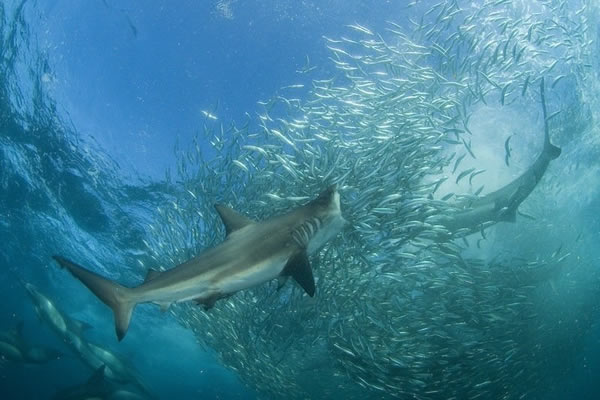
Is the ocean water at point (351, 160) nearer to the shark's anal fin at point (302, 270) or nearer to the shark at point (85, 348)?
the shark at point (85, 348)

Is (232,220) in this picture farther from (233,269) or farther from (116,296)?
(116,296)

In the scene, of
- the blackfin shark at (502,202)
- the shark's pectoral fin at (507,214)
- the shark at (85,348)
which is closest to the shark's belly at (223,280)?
the blackfin shark at (502,202)

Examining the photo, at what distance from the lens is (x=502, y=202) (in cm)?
1159

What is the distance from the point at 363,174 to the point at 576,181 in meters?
17.8

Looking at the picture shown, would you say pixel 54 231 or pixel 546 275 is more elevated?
pixel 54 231

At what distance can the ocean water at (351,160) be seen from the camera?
8.54 metres

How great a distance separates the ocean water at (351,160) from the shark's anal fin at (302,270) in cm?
317

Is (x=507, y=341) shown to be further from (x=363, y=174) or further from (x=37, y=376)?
(x=37, y=376)

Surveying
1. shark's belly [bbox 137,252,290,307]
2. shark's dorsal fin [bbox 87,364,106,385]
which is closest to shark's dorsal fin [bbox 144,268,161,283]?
shark's belly [bbox 137,252,290,307]

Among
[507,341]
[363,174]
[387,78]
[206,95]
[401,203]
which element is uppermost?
[206,95]

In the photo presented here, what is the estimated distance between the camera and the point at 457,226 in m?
10.1

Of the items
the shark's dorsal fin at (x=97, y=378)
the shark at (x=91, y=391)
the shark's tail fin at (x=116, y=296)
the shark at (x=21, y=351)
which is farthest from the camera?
the shark at (x=21, y=351)

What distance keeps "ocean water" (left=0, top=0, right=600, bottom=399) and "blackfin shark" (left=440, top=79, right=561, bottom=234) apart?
194 mm

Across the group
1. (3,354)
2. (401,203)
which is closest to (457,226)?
(401,203)
